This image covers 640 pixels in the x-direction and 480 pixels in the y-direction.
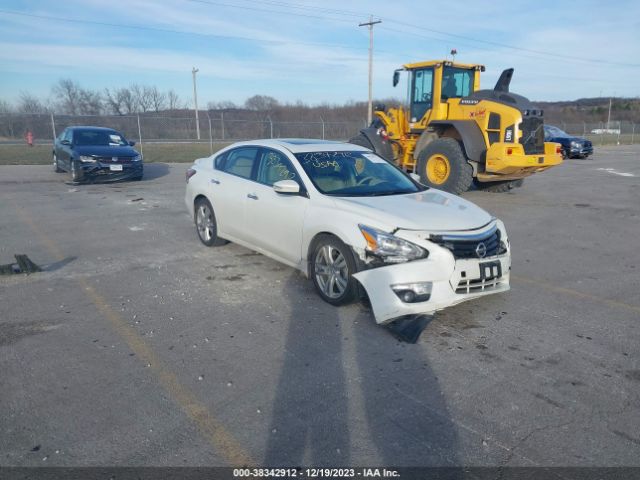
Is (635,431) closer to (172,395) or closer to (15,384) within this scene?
(172,395)

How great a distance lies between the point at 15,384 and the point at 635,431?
4.07m

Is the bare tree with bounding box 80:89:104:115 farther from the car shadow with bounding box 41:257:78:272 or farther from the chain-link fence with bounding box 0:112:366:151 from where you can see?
the car shadow with bounding box 41:257:78:272

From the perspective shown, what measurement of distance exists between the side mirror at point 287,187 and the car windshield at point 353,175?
23 centimetres

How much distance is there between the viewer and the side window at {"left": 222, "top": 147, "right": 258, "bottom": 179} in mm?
6290

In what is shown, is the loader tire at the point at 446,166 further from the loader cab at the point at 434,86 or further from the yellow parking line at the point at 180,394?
the yellow parking line at the point at 180,394

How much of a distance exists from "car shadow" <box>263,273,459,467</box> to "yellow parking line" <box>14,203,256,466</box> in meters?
0.22

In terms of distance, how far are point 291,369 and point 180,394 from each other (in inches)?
32.0

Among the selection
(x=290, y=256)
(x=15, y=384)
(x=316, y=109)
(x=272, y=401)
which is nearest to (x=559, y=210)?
(x=290, y=256)

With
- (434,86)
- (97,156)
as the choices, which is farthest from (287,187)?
(97,156)

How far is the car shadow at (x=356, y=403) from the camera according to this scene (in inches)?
110

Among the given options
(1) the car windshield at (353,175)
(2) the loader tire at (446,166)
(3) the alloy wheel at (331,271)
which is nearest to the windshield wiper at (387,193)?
(1) the car windshield at (353,175)

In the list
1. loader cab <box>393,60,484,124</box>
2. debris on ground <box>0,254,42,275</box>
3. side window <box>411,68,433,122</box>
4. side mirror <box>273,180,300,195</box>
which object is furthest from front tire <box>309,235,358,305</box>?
side window <box>411,68,433,122</box>

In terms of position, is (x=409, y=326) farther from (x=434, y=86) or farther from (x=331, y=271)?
(x=434, y=86)

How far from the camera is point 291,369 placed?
12.2 ft
